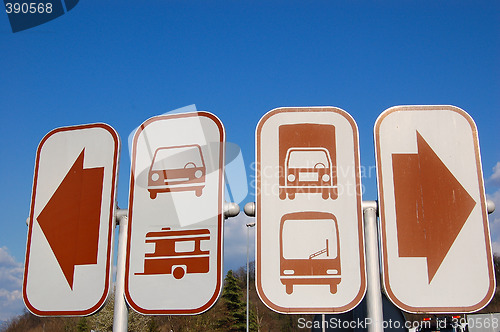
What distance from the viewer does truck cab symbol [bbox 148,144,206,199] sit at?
15.3 feet

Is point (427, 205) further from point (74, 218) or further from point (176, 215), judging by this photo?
point (74, 218)

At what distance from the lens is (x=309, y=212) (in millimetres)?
4363

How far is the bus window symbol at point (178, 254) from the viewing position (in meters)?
4.44

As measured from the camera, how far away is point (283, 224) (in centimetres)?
A: 435

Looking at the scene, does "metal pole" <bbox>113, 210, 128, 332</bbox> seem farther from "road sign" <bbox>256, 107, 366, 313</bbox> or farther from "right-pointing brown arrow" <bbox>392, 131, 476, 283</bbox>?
"right-pointing brown arrow" <bbox>392, 131, 476, 283</bbox>

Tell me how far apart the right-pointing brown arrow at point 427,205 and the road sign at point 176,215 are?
1540mm

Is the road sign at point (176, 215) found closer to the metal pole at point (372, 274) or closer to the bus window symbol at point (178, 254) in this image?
the bus window symbol at point (178, 254)

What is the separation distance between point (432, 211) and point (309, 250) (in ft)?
3.55

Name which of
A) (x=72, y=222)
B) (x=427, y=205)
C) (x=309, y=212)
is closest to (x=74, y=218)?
(x=72, y=222)

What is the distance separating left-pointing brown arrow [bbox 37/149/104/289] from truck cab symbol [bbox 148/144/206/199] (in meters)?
0.55

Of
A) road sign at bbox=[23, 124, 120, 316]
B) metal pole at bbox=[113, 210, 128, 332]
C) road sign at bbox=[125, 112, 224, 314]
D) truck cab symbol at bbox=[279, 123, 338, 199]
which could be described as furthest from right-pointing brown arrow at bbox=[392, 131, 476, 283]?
road sign at bbox=[23, 124, 120, 316]

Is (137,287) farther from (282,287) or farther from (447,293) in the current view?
(447,293)

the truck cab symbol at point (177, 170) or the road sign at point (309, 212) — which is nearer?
the road sign at point (309, 212)

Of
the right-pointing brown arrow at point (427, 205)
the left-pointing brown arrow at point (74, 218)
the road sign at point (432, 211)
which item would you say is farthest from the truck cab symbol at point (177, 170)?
the right-pointing brown arrow at point (427, 205)
